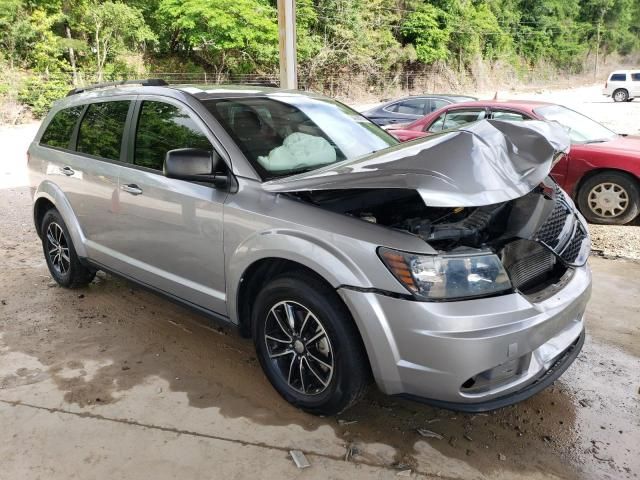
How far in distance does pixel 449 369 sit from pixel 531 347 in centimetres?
41

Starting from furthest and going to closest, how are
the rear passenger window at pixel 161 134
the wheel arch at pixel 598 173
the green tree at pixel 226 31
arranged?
the green tree at pixel 226 31 < the wheel arch at pixel 598 173 < the rear passenger window at pixel 161 134

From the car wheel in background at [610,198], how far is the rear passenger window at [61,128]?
5.57 meters

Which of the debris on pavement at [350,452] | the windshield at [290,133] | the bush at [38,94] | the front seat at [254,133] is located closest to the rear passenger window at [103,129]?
the windshield at [290,133]

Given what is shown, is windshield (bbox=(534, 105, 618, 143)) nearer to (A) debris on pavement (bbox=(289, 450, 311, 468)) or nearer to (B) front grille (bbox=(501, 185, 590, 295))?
(B) front grille (bbox=(501, 185, 590, 295))

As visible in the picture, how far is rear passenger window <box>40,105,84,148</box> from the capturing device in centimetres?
450

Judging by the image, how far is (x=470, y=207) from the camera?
9.23ft

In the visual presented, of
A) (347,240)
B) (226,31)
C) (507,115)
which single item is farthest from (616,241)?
(226,31)

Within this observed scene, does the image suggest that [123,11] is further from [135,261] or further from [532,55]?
[532,55]

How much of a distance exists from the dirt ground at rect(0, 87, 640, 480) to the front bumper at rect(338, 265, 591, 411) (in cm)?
38

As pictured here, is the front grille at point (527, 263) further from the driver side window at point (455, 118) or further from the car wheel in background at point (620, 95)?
the car wheel in background at point (620, 95)

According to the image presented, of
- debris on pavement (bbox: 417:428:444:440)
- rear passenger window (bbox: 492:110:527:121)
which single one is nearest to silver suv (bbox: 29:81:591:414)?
debris on pavement (bbox: 417:428:444:440)

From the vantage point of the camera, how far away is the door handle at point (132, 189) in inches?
142

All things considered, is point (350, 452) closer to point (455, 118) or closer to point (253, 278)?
point (253, 278)

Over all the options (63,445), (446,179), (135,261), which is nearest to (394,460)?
(446,179)
